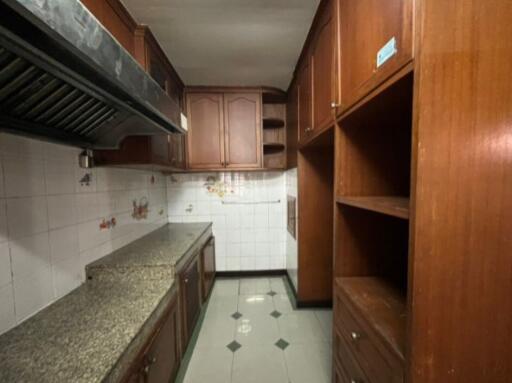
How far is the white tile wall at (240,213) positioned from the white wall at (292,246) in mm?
160

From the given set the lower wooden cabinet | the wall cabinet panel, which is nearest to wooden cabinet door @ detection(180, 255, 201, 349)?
the lower wooden cabinet

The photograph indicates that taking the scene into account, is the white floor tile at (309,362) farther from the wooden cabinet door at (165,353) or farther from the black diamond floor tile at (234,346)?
the wooden cabinet door at (165,353)

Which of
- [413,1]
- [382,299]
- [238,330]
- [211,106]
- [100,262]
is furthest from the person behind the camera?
[211,106]

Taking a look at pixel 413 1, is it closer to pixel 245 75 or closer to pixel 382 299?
pixel 382 299

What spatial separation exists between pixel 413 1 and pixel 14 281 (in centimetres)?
168

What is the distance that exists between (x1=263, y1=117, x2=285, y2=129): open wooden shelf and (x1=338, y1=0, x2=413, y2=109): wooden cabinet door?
5.26ft

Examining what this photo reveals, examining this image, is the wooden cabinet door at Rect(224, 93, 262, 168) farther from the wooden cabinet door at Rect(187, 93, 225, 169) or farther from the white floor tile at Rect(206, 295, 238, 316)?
the white floor tile at Rect(206, 295, 238, 316)

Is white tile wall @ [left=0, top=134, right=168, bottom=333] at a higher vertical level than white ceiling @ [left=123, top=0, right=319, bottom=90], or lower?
lower

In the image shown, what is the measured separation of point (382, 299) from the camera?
93cm

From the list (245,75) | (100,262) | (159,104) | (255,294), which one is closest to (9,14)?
(159,104)

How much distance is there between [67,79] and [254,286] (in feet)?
8.58

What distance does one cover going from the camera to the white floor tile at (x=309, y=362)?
151 cm

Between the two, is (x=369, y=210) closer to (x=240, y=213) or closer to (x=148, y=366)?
(x=148, y=366)

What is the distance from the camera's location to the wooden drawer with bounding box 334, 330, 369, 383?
89 centimetres
